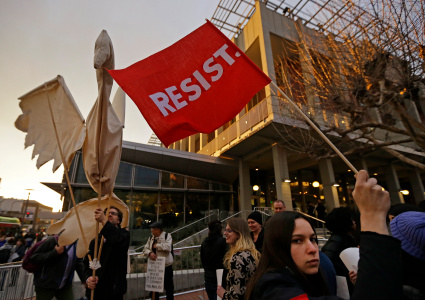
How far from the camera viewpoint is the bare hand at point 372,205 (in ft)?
3.31

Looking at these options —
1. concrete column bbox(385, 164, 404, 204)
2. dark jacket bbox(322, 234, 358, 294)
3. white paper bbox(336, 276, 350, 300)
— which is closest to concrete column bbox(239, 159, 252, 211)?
concrete column bbox(385, 164, 404, 204)

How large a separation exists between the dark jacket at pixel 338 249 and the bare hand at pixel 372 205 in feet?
6.15

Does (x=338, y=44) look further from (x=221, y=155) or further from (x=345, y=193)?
(x=345, y=193)

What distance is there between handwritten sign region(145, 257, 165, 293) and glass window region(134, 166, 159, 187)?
11.8 m

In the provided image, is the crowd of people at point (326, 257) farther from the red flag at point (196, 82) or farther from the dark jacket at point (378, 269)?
the red flag at point (196, 82)

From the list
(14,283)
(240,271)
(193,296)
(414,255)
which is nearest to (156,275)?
(193,296)

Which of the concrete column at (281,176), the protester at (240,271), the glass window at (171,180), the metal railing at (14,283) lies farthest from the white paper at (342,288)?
the glass window at (171,180)

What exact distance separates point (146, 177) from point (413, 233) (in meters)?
16.1

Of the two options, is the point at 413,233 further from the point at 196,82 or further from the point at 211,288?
the point at 211,288

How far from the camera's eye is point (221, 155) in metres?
17.2

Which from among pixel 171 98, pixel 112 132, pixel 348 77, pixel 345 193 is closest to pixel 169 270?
pixel 112 132

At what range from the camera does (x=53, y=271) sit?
3.83 m

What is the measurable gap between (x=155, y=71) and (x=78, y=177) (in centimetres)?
1451

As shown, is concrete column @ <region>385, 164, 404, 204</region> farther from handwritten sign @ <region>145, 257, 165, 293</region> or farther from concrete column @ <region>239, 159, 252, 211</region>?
handwritten sign @ <region>145, 257, 165, 293</region>
